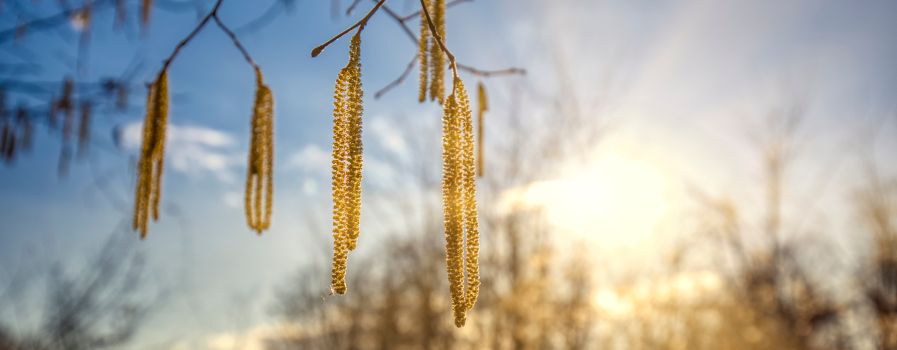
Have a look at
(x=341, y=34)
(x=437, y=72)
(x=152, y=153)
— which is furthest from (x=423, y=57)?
(x=152, y=153)

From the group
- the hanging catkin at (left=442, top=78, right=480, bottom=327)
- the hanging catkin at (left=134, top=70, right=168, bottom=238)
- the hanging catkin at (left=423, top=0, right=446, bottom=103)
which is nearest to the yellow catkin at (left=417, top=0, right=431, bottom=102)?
the hanging catkin at (left=423, top=0, right=446, bottom=103)

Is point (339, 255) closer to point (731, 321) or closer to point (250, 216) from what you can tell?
point (250, 216)

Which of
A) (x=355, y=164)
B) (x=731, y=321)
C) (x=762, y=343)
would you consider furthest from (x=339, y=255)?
(x=762, y=343)

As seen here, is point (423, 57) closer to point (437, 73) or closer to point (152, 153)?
point (437, 73)

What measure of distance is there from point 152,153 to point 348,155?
0.62 meters

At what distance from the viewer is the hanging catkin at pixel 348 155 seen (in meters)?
0.65

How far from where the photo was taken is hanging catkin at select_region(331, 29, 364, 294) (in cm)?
65

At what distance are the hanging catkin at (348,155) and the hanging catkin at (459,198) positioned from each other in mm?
129

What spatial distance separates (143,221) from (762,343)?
13.5 metres

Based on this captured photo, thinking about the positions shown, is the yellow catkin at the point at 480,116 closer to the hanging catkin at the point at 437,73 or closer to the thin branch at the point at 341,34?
the hanging catkin at the point at 437,73

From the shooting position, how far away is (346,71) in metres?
0.67

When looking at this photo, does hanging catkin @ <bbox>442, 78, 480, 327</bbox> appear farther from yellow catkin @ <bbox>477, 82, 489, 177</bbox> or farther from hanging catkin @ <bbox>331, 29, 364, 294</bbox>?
yellow catkin @ <bbox>477, 82, 489, 177</bbox>

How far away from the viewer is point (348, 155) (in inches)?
26.3

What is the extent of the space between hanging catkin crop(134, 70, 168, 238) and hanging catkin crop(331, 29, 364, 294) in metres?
0.59
